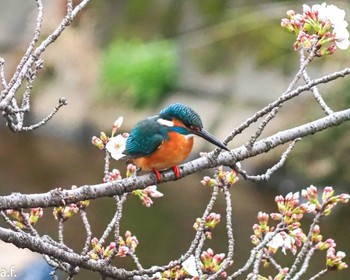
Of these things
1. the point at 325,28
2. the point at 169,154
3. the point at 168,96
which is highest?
the point at 168,96

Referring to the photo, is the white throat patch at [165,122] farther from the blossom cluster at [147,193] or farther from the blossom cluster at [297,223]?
the blossom cluster at [297,223]

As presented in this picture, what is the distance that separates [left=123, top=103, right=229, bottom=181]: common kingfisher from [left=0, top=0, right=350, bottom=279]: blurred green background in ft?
21.4

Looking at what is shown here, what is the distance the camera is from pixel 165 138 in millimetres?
2643

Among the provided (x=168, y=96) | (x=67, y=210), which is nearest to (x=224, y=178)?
(x=67, y=210)

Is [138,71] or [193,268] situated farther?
[138,71]

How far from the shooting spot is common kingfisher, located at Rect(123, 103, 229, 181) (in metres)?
2.57

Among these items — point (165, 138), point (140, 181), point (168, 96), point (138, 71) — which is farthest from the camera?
point (138, 71)

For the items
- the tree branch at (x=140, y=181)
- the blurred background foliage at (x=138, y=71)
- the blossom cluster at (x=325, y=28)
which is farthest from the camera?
the blurred background foliage at (x=138, y=71)

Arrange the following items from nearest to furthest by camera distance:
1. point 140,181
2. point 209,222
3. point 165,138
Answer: point 140,181 → point 209,222 → point 165,138

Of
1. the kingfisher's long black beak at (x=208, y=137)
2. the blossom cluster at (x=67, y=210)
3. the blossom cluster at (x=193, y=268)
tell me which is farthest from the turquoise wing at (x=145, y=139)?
the blossom cluster at (x=193, y=268)

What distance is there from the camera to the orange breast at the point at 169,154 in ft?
8.41

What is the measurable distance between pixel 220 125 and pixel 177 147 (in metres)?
11.3

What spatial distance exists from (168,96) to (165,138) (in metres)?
13.3

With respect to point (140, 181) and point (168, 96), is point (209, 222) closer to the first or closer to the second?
point (140, 181)
